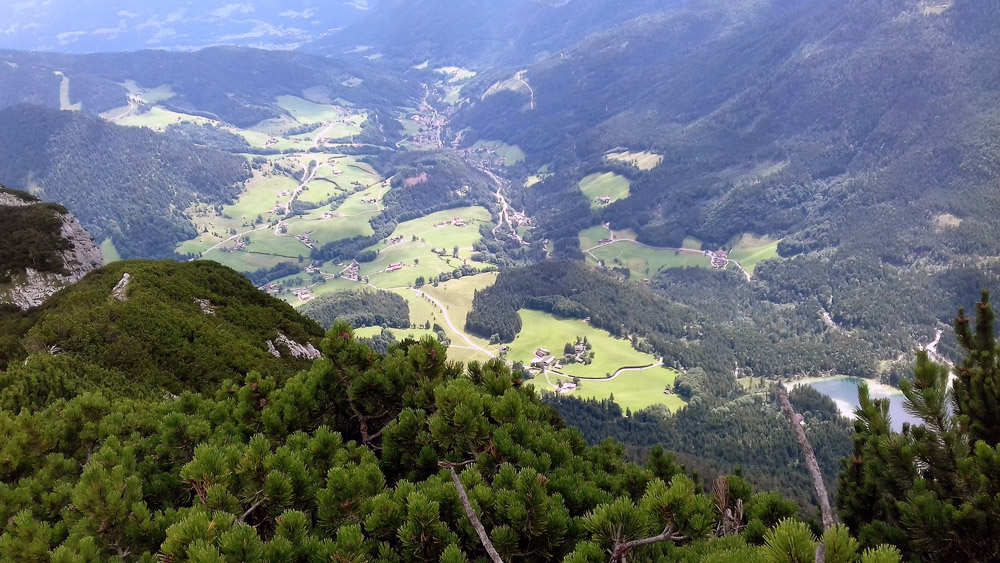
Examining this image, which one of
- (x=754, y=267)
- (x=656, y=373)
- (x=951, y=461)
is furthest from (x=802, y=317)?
(x=951, y=461)

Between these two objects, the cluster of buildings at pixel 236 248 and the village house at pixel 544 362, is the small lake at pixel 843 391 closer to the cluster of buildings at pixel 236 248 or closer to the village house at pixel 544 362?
the village house at pixel 544 362

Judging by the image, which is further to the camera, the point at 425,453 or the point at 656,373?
the point at 656,373

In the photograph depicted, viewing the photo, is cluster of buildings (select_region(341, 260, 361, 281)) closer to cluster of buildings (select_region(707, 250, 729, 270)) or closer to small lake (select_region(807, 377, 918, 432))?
cluster of buildings (select_region(707, 250, 729, 270))

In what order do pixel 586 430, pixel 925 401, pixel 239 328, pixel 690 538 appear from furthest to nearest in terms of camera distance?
pixel 586 430 → pixel 239 328 → pixel 925 401 → pixel 690 538

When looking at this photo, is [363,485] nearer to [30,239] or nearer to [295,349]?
[295,349]

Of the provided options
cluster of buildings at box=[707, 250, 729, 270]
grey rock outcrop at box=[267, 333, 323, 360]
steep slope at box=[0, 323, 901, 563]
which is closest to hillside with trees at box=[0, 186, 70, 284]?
grey rock outcrop at box=[267, 333, 323, 360]

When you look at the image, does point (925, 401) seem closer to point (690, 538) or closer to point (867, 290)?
point (690, 538)
